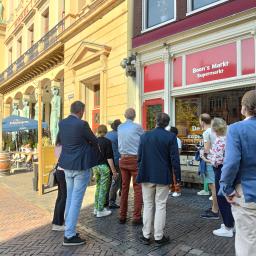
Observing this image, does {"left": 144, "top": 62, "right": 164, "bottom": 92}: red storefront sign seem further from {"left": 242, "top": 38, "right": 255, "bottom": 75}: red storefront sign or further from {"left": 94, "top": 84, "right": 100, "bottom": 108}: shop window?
{"left": 94, "top": 84, "right": 100, "bottom": 108}: shop window

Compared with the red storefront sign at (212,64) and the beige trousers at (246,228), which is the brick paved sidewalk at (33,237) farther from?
the red storefront sign at (212,64)

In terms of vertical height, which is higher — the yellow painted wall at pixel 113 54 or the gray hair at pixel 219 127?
the yellow painted wall at pixel 113 54

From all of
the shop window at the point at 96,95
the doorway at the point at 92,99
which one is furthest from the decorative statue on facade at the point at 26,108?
the shop window at the point at 96,95

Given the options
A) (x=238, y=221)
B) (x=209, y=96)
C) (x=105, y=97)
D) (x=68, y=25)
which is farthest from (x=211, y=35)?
(x=68, y=25)

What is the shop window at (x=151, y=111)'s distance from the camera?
10.7 m

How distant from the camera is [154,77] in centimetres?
1088

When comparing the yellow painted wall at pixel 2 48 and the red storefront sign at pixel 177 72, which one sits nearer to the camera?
the red storefront sign at pixel 177 72

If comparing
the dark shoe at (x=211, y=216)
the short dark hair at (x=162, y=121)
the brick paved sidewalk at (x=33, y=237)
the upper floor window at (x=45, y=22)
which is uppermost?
the upper floor window at (x=45, y=22)

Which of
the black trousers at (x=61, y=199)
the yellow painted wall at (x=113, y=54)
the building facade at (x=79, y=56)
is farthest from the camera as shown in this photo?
the building facade at (x=79, y=56)

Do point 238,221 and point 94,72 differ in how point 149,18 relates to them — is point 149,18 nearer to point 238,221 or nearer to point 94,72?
point 94,72

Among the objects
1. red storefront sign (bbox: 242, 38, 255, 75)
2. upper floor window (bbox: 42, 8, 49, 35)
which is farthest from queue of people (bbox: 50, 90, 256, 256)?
upper floor window (bbox: 42, 8, 49, 35)

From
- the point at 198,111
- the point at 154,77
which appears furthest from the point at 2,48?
the point at 198,111

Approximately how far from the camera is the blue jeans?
5109mm

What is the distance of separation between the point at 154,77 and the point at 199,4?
7.96ft
